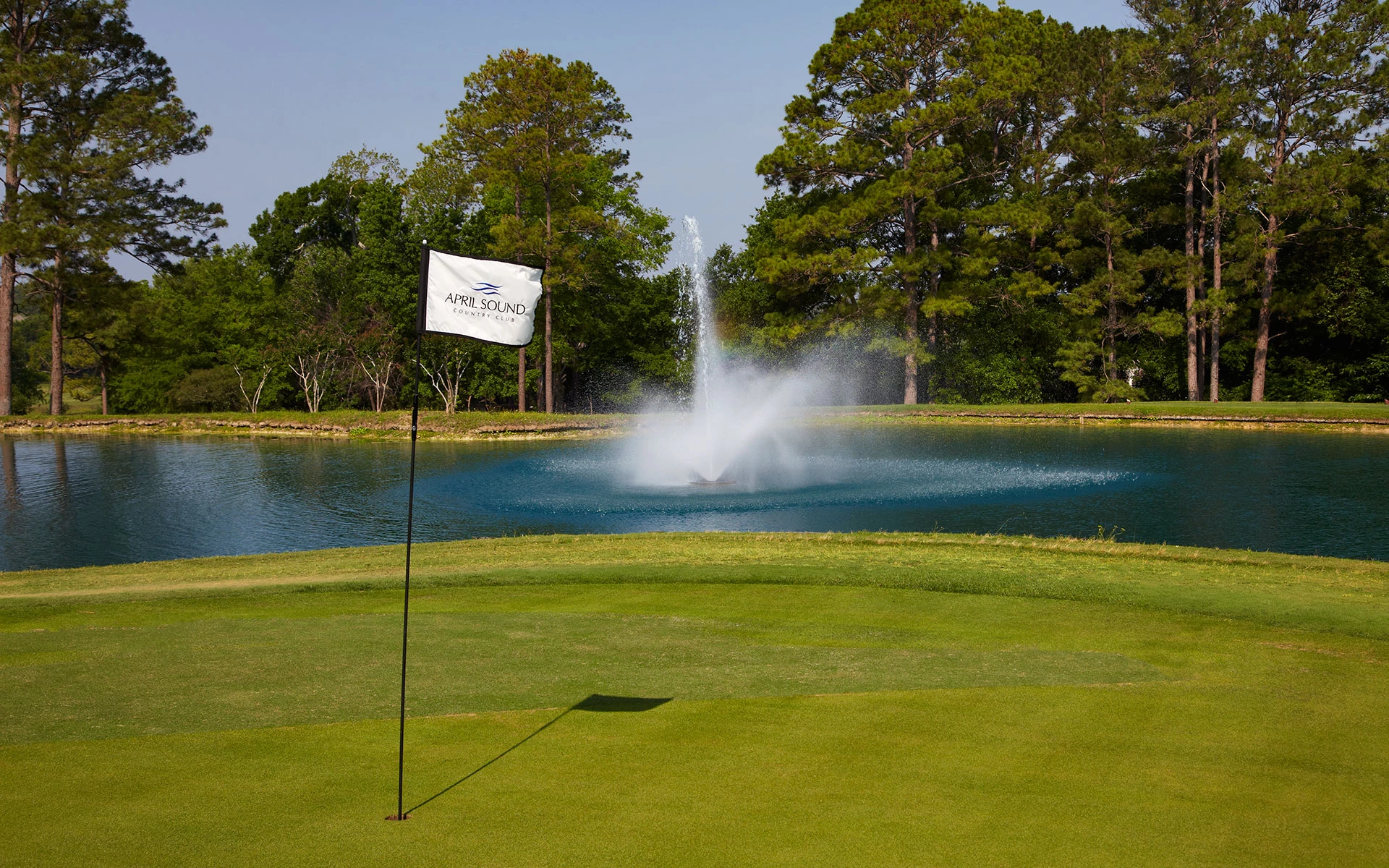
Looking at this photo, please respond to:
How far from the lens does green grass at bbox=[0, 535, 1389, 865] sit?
464 centimetres

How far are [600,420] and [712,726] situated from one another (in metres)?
36.8

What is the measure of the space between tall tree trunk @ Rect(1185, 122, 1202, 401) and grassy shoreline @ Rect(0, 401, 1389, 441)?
422 centimetres

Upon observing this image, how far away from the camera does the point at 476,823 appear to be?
4.82 metres

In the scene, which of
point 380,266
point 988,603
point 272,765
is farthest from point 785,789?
point 380,266

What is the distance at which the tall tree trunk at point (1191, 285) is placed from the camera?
146ft

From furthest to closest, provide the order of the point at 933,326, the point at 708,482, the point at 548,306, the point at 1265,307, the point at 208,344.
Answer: the point at 208,344
the point at 933,326
the point at 548,306
the point at 1265,307
the point at 708,482

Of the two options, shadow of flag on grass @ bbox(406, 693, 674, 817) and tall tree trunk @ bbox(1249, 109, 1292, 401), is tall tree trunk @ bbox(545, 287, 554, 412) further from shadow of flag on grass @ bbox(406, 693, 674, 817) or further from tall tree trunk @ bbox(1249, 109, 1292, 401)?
shadow of flag on grass @ bbox(406, 693, 674, 817)

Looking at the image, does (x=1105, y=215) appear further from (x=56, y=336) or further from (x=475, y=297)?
(x=56, y=336)

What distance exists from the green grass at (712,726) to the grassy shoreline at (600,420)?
2959cm

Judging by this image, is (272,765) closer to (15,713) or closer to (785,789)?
(15,713)

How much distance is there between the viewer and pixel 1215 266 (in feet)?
148

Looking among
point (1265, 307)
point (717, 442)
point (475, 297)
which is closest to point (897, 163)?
point (1265, 307)

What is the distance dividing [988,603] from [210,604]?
26.3 ft

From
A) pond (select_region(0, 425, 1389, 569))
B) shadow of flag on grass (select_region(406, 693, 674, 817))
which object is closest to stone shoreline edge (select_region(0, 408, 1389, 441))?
pond (select_region(0, 425, 1389, 569))
